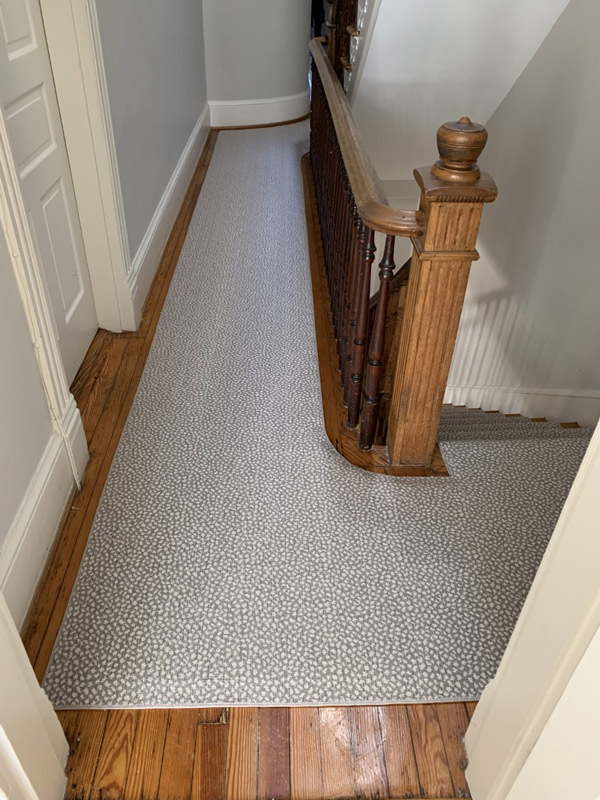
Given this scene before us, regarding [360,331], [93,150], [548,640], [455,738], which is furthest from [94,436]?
[548,640]

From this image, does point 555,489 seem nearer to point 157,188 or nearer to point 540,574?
point 540,574

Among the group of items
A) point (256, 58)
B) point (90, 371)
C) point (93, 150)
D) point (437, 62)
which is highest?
point (437, 62)

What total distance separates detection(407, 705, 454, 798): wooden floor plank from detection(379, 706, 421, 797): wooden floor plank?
0.01m

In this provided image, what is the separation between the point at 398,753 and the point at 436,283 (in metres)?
1.11

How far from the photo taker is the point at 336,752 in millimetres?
1245


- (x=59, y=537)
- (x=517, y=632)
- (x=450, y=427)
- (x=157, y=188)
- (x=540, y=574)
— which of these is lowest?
(x=450, y=427)

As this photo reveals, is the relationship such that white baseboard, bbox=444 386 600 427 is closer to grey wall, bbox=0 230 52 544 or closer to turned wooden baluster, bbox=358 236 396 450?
turned wooden baluster, bbox=358 236 396 450

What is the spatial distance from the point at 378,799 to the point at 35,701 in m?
0.68

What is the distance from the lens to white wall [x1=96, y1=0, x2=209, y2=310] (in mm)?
2551

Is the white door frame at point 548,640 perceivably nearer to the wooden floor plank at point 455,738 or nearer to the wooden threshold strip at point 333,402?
the wooden floor plank at point 455,738

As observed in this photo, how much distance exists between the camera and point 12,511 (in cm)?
→ 144

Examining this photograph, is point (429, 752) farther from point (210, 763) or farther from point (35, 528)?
point (35, 528)

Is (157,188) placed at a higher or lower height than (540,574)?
lower

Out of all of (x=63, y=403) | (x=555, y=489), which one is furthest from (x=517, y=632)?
(x=63, y=403)
